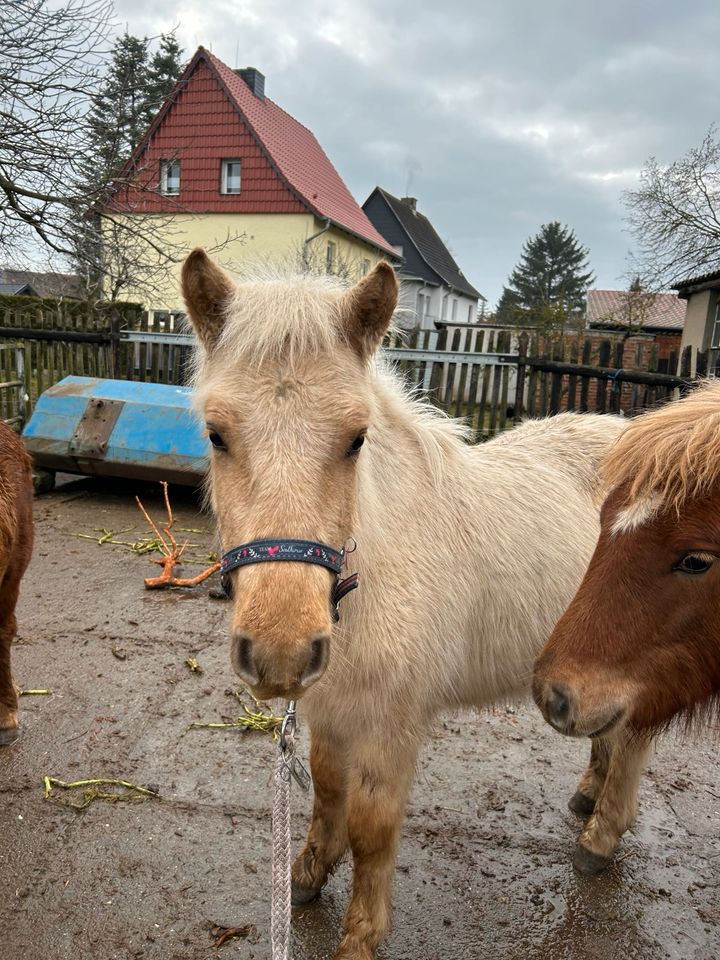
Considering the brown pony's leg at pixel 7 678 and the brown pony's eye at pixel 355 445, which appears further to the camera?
the brown pony's leg at pixel 7 678

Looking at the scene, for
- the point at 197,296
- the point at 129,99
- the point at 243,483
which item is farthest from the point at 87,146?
the point at 243,483

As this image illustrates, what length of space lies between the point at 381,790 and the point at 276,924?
1.61 feet

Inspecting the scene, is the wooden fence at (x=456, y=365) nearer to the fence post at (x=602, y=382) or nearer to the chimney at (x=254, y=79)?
the fence post at (x=602, y=382)

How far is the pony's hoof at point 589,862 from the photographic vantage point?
2.64m

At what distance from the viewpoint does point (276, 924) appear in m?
1.70

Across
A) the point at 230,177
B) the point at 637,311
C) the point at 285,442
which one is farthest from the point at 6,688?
the point at 637,311

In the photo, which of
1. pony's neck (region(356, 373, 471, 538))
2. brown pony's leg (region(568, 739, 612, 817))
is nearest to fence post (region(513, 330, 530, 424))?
brown pony's leg (region(568, 739, 612, 817))

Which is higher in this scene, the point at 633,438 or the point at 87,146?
the point at 87,146

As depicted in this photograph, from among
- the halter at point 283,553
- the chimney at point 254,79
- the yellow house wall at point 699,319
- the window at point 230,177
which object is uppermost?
the chimney at point 254,79

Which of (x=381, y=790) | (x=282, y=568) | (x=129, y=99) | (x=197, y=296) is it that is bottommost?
(x=381, y=790)

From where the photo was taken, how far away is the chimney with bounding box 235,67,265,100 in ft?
78.2

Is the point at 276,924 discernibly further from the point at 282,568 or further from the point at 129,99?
the point at 129,99

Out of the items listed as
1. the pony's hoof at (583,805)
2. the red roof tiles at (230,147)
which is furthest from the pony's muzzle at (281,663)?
the red roof tiles at (230,147)

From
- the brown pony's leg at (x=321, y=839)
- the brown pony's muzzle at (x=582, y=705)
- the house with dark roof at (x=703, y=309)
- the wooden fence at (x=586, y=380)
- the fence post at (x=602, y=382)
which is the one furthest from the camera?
the house with dark roof at (x=703, y=309)
